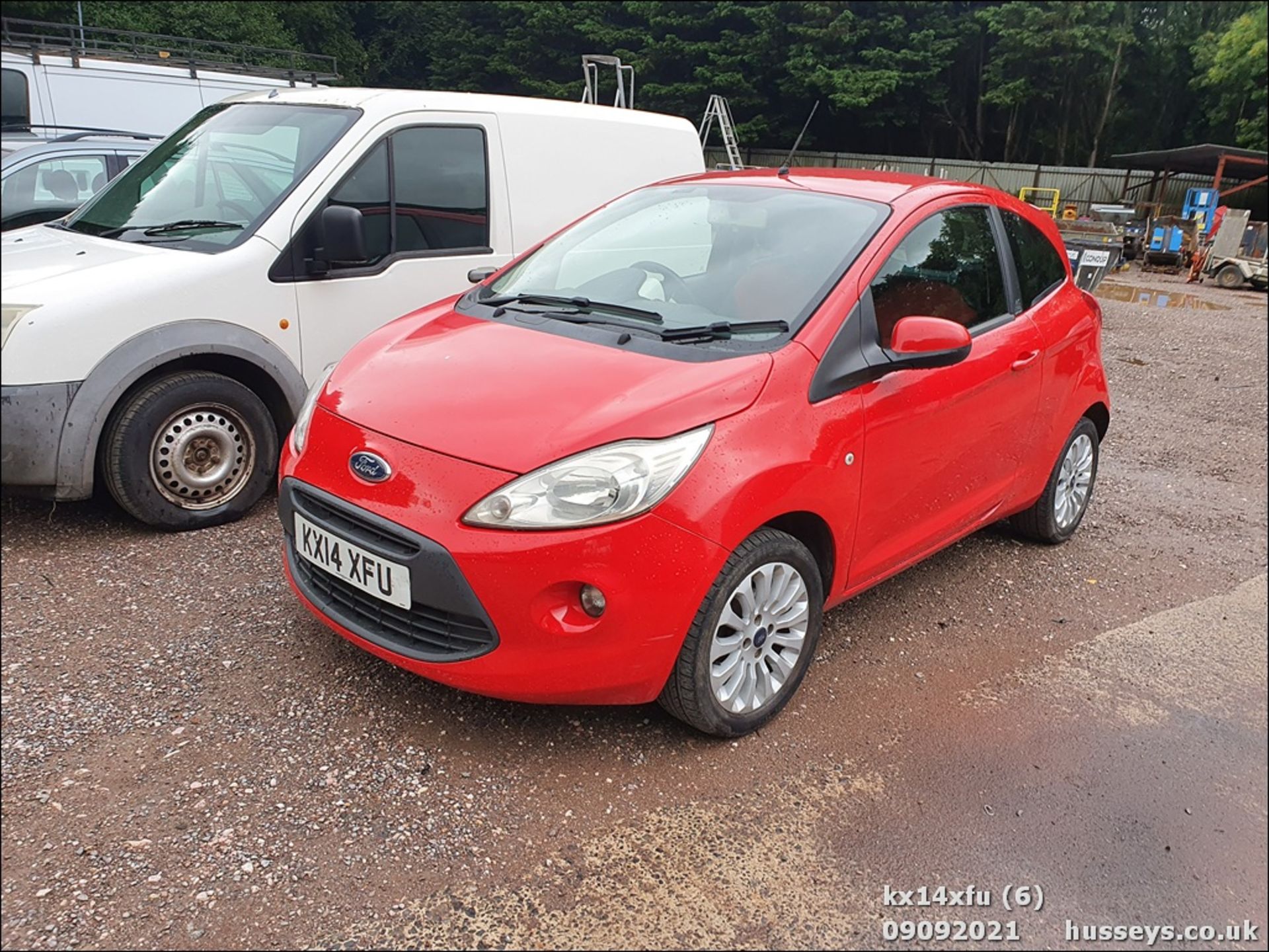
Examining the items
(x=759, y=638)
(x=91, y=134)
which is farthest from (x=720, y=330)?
(x=91, y=134)

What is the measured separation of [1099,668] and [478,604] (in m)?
2.30

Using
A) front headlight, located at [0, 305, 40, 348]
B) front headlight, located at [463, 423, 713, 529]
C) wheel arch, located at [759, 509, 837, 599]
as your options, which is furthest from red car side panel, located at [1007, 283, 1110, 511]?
front headlight, located at [0, 305, 40, 348]

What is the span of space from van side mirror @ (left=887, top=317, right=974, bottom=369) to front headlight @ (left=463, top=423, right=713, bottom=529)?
955 millimetres

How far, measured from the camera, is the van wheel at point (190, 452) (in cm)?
356

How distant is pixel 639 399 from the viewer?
2.62 m

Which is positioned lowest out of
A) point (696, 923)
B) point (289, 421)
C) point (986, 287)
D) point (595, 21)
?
point (696, 923)

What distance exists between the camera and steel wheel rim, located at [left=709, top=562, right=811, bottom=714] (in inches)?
107

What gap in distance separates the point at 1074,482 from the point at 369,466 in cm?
337

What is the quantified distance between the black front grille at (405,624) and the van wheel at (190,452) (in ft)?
3.90

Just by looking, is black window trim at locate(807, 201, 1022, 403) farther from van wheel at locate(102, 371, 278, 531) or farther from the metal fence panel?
van wheel at locate(102, 371, 278, 531)

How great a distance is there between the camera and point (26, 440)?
1.46 metres

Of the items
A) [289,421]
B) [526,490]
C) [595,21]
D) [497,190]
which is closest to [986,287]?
[526,490]

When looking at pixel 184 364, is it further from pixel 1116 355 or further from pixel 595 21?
pixel 595 21

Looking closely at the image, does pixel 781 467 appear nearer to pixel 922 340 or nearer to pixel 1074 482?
pixel 922 340
